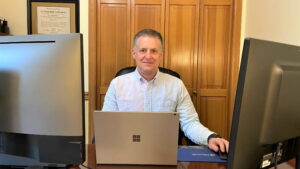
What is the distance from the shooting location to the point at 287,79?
24.7 inches

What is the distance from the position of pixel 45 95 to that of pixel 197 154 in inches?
26.9

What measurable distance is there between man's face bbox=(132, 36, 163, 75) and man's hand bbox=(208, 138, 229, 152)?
2.23 ft

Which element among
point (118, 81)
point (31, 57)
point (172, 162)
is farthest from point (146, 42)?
point (31, 57)

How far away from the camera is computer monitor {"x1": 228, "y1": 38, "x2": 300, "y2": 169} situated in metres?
0.55

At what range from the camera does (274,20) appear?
186cm

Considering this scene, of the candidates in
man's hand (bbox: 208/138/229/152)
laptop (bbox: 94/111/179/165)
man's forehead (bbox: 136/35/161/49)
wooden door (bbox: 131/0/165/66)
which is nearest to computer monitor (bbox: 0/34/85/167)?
laptop (bbox: 94/111/179/165)

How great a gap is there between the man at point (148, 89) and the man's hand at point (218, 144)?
47cm

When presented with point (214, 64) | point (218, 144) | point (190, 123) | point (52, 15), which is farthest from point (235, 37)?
point (52, 15)

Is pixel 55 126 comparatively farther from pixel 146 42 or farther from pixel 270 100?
pixel 146 42

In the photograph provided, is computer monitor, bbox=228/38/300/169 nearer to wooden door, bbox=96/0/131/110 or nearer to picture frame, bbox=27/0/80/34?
wooden door, bbox=96/0/131/110

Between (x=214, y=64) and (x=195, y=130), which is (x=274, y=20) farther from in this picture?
(x=195, y=130)

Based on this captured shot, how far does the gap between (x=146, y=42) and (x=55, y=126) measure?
998 mm

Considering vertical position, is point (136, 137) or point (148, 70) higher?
point (148, 70)

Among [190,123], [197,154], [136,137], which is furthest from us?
[190,123]
